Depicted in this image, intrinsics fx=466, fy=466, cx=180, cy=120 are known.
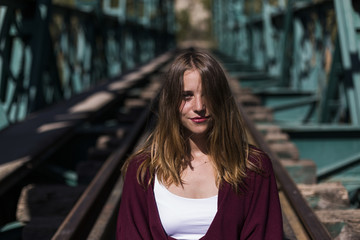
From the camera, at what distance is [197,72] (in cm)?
188

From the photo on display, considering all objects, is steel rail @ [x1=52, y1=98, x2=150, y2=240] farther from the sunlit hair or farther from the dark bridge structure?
the sunlit hair

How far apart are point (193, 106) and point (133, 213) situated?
20.2 inches

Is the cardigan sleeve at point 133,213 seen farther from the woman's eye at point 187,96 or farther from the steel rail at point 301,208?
the steel rail at point 301,208

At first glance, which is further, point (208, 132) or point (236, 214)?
point (208, 132)

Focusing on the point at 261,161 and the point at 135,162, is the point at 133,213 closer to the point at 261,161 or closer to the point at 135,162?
the point at 135,162

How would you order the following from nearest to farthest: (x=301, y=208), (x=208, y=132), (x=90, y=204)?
(x=208, y=132) → (x=301, y=208) → (x=90, y=204)

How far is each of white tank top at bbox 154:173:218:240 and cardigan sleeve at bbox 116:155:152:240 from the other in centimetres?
7

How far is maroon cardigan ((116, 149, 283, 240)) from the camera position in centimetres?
186

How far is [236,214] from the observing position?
1872 millimetres

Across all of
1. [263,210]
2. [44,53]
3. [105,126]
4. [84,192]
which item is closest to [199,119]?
[263,210]

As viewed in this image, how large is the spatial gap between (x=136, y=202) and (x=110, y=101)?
4.69 m

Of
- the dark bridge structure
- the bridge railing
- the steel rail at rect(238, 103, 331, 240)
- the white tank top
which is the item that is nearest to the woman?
the white tank top

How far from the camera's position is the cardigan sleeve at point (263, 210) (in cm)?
187

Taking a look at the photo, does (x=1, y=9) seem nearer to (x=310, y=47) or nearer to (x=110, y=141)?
(x=110, y=141)
